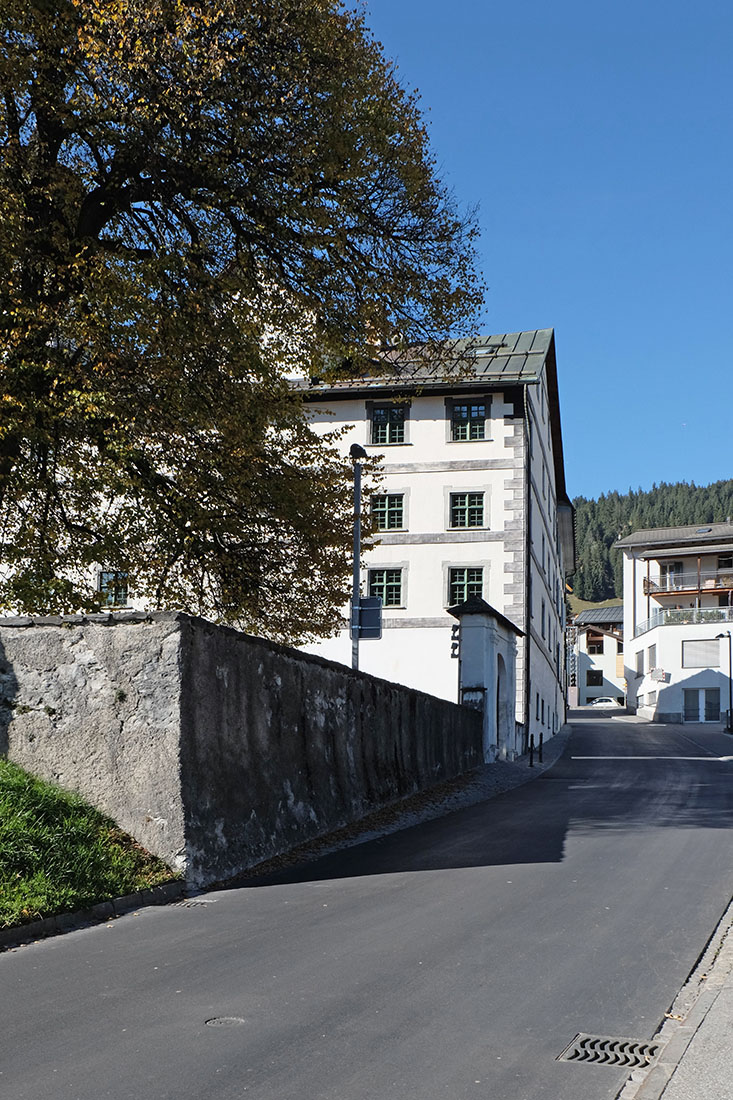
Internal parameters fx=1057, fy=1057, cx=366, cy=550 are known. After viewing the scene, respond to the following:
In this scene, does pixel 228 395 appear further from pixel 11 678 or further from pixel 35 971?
pixel 35 971

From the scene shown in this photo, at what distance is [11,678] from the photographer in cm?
991

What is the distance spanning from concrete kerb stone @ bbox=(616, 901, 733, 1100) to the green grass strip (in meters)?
4.25

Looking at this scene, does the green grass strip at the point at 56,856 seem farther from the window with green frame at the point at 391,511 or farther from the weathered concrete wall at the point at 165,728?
the window with green frame at the point at 391,511

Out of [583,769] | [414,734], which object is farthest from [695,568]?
[414,734]

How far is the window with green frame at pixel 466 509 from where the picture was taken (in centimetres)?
3841

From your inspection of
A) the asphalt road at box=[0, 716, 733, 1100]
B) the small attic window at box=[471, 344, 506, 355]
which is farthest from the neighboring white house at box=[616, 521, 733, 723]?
the asphalt road at box=[0, 716, 733, 1100]

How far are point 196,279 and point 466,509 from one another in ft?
79.6

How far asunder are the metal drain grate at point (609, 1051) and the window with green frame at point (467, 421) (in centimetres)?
3470

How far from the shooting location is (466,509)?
3856 centimetres

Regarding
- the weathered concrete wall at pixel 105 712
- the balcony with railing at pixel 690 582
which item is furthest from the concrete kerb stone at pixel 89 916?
the balcony with railing at pixel 690 582

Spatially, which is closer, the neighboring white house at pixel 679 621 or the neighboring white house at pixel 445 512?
the neighboring white house at pixel 445 512

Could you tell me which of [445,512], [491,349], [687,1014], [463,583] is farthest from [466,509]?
[687,1014]

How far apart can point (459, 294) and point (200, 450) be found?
15.5ft

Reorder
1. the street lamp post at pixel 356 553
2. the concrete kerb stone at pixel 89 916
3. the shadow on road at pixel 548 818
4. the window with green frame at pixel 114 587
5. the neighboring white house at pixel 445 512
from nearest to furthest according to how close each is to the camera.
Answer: the concrete kerb stone at pixel 89 916, the shadow on road at pixel 548 818, the window with green frame at pixel 114 587, the street lamp post at pixel 356 553, the neighboring white house at pixel 445 512
